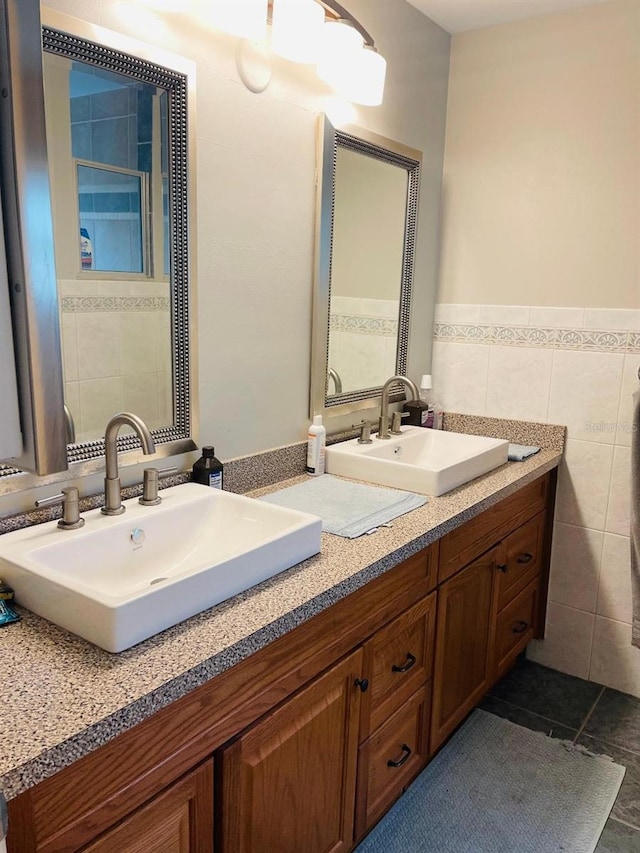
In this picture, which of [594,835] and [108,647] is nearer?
[108,647]

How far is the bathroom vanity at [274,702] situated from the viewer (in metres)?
0.84

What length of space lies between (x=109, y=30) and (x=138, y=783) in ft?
4.35

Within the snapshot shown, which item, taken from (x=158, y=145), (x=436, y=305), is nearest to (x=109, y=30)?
(x=158, y=145)

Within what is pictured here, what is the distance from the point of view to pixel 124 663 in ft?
3.08

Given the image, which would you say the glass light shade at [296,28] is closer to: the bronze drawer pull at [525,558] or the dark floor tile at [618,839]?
the bronze drawer pull at [525,558]

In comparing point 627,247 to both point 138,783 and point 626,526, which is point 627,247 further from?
point 138,783

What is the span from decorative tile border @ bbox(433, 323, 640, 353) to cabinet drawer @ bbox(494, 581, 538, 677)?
0.85 metres

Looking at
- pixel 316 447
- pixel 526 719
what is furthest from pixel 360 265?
pixel 526 719

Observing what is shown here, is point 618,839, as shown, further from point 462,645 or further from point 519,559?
point 519,559

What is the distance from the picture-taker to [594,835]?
5.59 ft

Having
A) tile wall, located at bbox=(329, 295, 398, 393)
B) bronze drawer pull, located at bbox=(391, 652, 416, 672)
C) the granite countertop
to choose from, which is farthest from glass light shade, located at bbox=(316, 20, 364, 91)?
bronze drawer pull, located at bbox=(391, 652, 416, 672)

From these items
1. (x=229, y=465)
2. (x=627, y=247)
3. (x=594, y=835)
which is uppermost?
(x=627, y=247)

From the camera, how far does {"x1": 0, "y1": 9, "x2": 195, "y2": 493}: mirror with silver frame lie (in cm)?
126

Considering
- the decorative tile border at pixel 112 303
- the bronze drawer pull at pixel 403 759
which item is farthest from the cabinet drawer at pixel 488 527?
the decorative tile border at pixel 112 303
